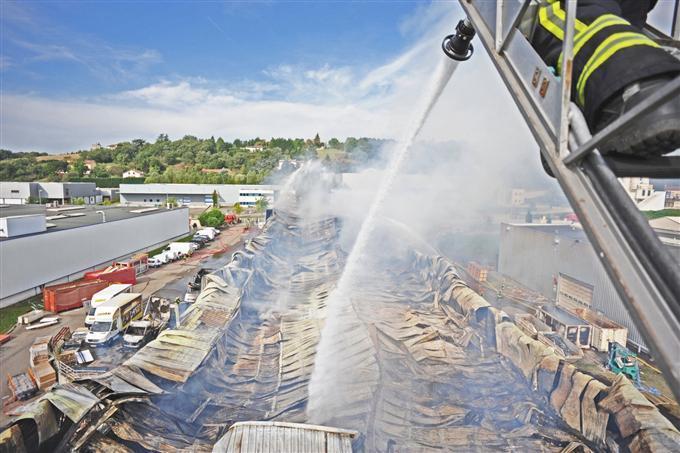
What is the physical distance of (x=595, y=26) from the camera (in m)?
1.26

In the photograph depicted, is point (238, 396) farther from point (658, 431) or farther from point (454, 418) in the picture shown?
point (658, 431)

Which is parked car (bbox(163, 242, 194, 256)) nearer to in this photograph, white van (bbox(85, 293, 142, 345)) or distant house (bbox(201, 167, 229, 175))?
white van (bbox(85, 293, 142, 345))

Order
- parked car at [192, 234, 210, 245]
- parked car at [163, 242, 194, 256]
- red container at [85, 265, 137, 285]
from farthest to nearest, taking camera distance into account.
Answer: parked car at [192, 234, 210, 245], parked car at [163, 242, 194, 256], red container at [85, 265, 137, 285]

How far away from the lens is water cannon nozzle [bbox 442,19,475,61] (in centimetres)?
223

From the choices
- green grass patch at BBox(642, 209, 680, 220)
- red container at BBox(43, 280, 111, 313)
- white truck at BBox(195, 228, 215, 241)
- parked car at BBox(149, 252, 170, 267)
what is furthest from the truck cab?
white truck at BBox(195, 228, 215, 241)

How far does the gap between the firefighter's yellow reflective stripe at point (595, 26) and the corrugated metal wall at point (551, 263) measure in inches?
550

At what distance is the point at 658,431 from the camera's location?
3973mm

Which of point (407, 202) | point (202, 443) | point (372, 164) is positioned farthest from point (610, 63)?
point (372, 164)

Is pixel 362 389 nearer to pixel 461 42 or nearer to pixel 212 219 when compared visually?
pixel 461 42

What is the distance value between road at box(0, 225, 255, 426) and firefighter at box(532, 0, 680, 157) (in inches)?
438

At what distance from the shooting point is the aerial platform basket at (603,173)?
98 centimetres

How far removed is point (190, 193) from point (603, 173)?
5586 centimetres

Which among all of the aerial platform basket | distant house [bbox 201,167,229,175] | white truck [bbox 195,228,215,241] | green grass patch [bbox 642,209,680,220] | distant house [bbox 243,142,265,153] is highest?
distant house [bbox 243,142,265,153]

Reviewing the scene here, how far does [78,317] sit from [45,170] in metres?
82.5
